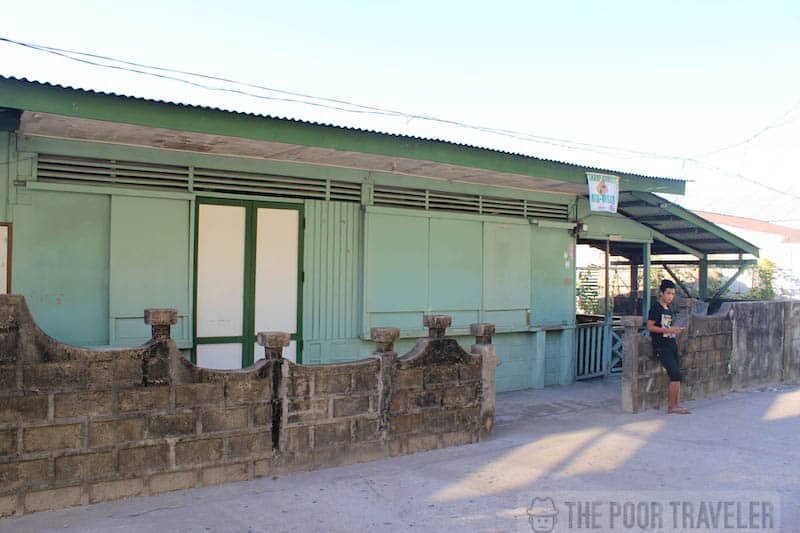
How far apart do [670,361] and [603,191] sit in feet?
8.84

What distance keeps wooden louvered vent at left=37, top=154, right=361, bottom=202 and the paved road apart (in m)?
3.50

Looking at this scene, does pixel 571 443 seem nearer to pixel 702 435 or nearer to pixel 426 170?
pixel 702 435

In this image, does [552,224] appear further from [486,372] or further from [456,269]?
[486,372]

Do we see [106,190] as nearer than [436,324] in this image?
No

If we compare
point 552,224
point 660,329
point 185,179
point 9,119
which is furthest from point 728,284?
point 9,119

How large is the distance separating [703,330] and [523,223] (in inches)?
121

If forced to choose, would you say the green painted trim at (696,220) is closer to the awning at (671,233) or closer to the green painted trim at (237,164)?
the awning at (671,233)

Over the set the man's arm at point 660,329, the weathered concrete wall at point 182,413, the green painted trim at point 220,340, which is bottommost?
the weathered concrete wall at point 182,413

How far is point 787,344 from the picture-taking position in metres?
11.8

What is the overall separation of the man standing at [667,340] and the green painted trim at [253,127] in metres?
2.16

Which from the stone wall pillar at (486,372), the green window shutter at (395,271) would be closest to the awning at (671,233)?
the green window shutter at (395,271)

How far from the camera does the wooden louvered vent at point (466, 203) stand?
9078 millimetres

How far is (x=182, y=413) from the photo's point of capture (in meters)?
5.19

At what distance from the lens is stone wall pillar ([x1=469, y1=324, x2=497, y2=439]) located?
704 centimetres
